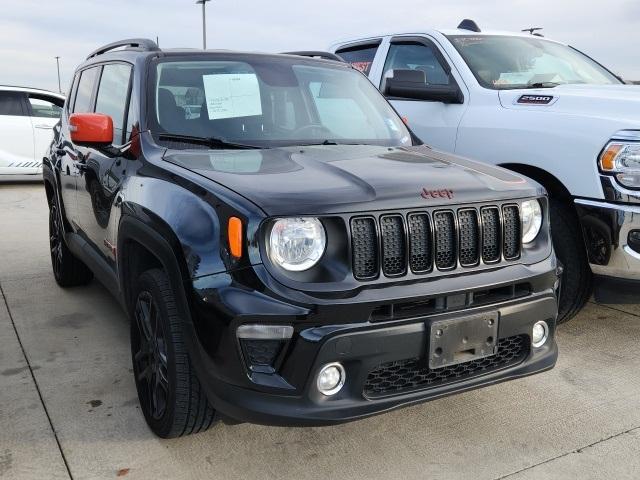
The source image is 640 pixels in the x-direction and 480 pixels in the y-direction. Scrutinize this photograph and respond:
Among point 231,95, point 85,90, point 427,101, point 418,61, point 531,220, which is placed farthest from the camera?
point 418,61

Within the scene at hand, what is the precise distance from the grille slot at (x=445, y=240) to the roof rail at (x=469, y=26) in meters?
3.29

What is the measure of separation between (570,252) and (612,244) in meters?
0.28

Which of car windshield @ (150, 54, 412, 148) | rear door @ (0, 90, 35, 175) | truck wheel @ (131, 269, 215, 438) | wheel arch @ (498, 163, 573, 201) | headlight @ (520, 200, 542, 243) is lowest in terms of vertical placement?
rear door @ (0, 90, 35, 175)

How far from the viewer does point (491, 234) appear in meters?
2.54

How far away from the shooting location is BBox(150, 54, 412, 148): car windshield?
3.15m

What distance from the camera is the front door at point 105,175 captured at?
3221mm

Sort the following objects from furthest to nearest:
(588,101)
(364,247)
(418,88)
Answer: (418,88) → (588,101) → (364,247)

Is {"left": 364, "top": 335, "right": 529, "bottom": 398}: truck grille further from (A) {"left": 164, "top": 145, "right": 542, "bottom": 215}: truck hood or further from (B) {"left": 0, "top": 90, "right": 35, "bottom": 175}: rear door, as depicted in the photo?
(B) {"left": 0, "top": 90, "right": 35, "bottom": 175}: rear door

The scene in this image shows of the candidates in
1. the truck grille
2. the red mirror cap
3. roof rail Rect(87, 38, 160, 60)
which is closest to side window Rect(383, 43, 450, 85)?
roof rail Rect(87, 38, 160, 60)

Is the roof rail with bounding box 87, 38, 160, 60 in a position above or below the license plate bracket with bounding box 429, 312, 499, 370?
above

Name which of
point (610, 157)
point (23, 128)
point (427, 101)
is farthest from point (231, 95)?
point (23, 128)

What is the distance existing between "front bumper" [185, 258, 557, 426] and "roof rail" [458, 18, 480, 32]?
3592 millimetres

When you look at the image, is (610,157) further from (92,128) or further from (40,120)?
(40,120)

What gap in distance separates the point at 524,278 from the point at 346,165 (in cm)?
86
